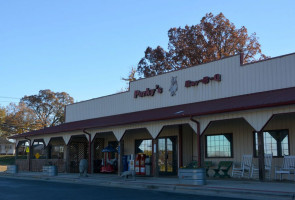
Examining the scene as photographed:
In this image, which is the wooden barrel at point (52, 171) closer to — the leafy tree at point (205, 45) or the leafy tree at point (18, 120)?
the leafy tree at point (205, 45)

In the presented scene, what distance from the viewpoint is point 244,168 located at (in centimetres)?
1583

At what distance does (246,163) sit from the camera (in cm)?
1628

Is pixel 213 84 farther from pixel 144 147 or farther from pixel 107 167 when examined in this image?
pixel 107 167

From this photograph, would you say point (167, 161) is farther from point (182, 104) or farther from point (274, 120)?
point (274, 120)

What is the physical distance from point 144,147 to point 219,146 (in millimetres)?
5556

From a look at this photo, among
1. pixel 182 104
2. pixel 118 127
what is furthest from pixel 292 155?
pixel 118 127

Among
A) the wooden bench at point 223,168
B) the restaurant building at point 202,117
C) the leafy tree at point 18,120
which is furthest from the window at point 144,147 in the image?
the leafy tree at point 18,120

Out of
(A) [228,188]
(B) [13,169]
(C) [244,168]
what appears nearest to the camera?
(A) [228,188]

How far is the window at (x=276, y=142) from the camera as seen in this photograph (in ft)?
50.9

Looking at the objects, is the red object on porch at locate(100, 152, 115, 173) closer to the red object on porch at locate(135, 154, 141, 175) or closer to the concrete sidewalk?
the red object on porch at locate(135, 154, 141, 175)

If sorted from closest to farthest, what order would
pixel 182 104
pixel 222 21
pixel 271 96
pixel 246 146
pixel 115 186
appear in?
pixel 271 96, pixel 115 186, pixel 246 146, pixel 182 104, pixel 222 21

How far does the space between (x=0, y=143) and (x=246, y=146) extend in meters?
57.7

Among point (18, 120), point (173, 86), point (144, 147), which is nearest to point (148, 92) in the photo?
point (173, 86)

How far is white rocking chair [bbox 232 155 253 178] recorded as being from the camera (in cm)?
1582
